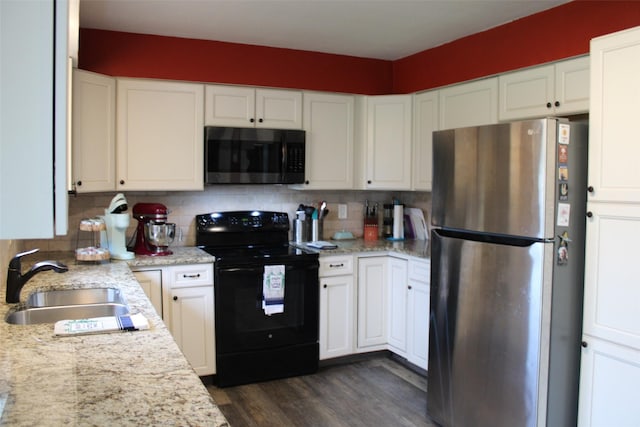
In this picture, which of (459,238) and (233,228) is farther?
(233,228)

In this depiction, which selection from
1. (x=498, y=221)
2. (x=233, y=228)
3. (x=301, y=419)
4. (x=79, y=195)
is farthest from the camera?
(x=233, y=228)

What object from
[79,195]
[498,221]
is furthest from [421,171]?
[79,195]

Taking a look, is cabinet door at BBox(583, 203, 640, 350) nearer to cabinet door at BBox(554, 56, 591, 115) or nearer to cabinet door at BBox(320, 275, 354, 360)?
cabinet door at BBox(554, 56, 591, 115)

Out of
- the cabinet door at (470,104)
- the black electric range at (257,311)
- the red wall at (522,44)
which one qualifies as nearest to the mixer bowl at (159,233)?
the black electric range at (257,311)

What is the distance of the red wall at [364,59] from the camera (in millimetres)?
3121

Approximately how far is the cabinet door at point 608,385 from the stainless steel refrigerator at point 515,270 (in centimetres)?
9

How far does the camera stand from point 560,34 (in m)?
3.21

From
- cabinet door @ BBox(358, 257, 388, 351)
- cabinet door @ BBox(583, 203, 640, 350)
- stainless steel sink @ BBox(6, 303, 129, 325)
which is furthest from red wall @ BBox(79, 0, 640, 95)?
stainless steel sink @ BBox(6, 303, 129, 325)

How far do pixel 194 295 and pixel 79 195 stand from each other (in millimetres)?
1088

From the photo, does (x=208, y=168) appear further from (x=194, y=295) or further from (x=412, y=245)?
(x=412, y=245)

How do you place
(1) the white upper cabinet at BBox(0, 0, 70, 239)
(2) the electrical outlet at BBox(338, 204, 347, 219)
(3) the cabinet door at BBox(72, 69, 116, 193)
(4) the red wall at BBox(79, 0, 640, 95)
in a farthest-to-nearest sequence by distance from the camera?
(2) the electrical outlet at BBox(338, 204, 347, 219) < (3) the cabinet door at BBox(72, 69, 116, 193) < (4) the red wall at BBox(79, 0, 640, 95) < (1) the white upper cabinet at BBox(0, 0, 70, 239)

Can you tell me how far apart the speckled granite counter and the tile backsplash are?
0.31m

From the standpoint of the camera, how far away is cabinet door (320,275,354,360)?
3.95 metres

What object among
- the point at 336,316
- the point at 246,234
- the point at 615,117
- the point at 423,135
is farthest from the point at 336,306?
the point at 615,117
